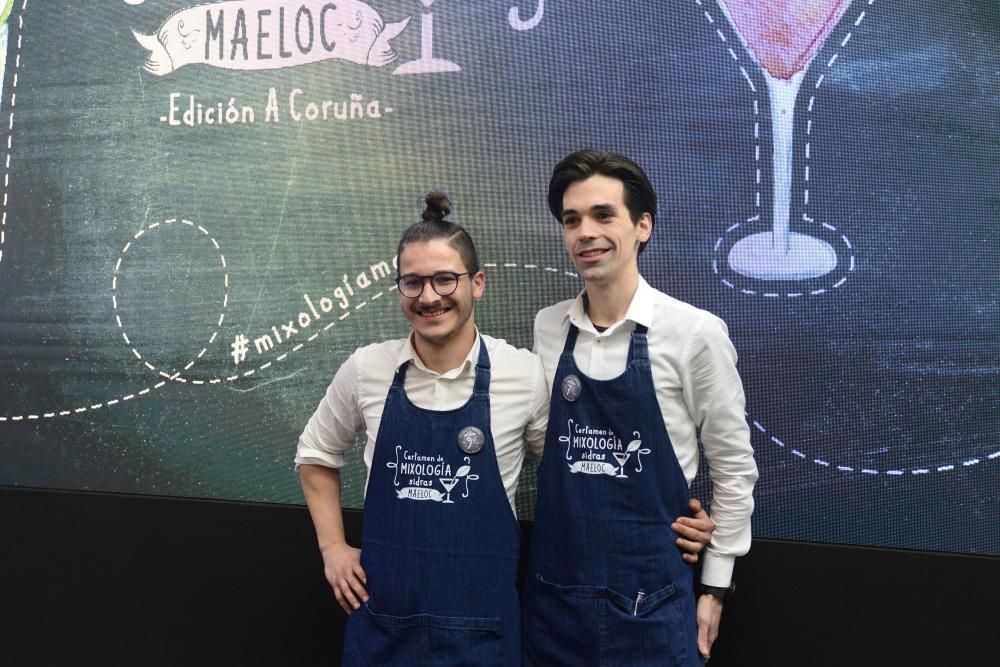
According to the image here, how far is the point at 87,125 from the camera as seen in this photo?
232cm

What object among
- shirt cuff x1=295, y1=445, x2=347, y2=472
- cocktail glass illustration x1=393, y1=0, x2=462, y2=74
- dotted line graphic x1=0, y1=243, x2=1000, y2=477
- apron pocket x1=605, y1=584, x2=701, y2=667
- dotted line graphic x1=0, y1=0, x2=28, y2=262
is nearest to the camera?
apron pocket x1=605, y1=584, x2=701, y2=667

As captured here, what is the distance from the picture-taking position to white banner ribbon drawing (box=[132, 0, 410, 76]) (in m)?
2.14

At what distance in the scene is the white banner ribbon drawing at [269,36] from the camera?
2.14 m

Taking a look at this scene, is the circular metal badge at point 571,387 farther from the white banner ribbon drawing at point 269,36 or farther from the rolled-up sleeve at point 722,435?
the white banner ribbon drawing at point 269,36

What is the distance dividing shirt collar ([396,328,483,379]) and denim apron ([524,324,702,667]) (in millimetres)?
171

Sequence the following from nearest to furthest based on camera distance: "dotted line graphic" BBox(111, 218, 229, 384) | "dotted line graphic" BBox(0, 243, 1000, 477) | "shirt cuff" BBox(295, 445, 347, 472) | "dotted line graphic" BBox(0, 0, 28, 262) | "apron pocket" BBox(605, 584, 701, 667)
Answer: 1. "apron pocket" BBox(605, 584, 701, 667)
2. "shirt cuff" BBox(295, 445, 347, 472)
3. "dotted line graphic" BBox(0, 243, 1000, 477)
4. "dotted line graphic" BBox(111, 218, 229, 384)
5. "dotted line graphic" BBox(0, 0, 28, 262)

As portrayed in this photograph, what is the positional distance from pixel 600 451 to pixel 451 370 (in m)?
0.31

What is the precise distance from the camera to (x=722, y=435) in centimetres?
146

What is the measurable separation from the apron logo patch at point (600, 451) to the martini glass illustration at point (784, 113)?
606 mm

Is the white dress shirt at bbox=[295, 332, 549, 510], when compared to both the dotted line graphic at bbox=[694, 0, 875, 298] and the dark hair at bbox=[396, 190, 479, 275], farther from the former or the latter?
the dotted line graphic at bbox=[694, 0, 875, 298]

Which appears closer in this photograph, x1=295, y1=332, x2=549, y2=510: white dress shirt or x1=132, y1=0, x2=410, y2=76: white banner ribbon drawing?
x1=295, y1=332, x2=549, y2=510: white dress shirt

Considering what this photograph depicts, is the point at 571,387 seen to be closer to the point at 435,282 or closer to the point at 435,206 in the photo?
the point at 435,282

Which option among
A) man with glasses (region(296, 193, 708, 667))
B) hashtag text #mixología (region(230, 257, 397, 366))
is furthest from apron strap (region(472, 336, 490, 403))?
hashtag text #mixología (region(230, 257, 397, 366))

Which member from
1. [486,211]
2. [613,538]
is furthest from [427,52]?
[613,538]
